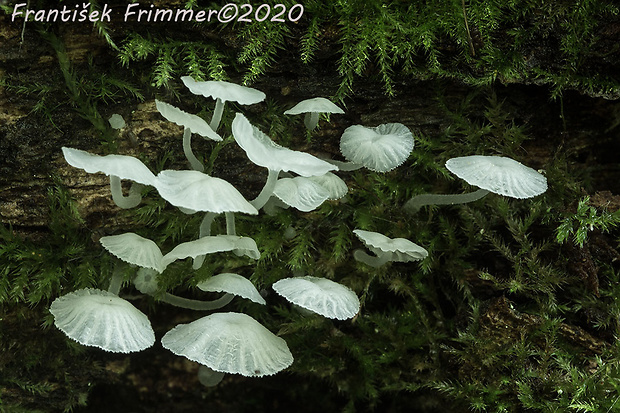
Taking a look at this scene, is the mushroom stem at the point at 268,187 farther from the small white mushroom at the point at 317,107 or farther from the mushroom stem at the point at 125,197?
the mushroom stem at the point at 125,197

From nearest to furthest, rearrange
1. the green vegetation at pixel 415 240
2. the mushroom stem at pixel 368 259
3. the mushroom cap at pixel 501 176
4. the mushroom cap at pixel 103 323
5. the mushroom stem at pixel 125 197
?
the mushroom cap at pixel 103 323 < the mushroom cap at pixel 501 176 < the mushroom stem at pixel 125 197 < the green vegetation at pixel 415 240 < the mushroom stem at pixel 368 259

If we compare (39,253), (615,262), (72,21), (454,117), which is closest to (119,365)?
(39,253)

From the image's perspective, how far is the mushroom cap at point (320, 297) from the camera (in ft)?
5.96

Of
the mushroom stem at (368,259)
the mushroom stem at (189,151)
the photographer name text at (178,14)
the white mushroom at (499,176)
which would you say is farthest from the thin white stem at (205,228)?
the white mushroom at (499,176)

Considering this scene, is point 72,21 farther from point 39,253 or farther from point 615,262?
point 615,262

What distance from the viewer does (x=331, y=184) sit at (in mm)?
2098

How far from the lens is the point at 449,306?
234 centimetres

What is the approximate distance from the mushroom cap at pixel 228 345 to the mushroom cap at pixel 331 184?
0.58 m

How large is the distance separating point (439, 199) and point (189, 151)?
1.02 meters

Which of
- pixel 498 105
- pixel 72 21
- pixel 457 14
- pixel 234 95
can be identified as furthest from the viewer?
pixel 498 105

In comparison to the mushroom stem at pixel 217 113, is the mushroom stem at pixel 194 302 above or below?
below

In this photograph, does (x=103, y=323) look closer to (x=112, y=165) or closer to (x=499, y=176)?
(x=112, y=165)

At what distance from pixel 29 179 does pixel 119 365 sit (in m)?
0.98

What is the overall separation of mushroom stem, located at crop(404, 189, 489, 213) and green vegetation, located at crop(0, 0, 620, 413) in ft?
0.22
